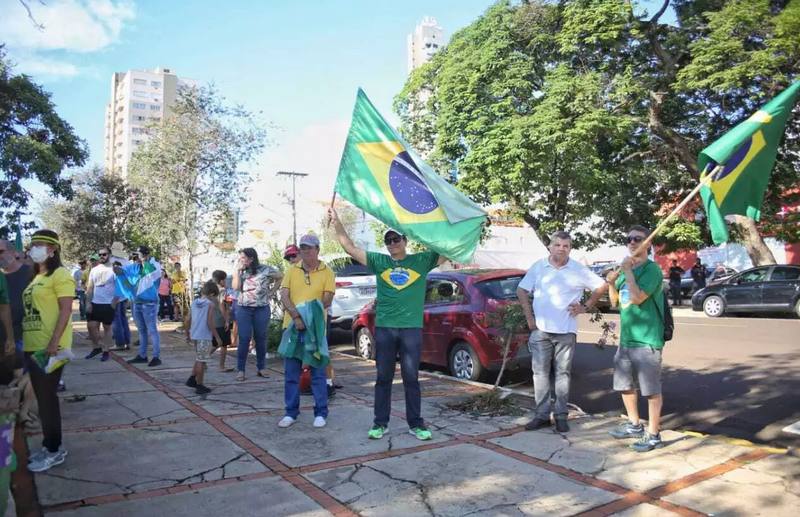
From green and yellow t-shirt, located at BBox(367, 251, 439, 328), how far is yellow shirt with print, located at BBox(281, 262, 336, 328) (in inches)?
28.0

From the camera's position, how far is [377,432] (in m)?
5.16

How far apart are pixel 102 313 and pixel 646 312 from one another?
8137 millimetres

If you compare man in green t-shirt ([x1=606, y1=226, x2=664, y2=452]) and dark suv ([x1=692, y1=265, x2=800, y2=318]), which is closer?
man in green t-shirt ([x1=606, y1=226, x2=664, y2=452])

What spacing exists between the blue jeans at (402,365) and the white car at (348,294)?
6897mm

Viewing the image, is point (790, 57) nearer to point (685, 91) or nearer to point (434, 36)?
point (685, 91)

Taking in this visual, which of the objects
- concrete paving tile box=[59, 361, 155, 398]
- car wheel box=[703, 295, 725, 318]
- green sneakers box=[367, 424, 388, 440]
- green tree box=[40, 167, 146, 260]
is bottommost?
→ green sneakers box=[367, 424, 388, 440]

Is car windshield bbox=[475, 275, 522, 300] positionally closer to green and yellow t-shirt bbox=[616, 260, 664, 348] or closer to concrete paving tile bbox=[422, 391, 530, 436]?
concrete paving tile bbox=[422, 391, 530, 436]

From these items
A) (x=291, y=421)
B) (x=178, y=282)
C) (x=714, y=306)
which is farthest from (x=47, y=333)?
(x=714, y=306)

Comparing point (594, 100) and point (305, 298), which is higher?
point (594, 100)

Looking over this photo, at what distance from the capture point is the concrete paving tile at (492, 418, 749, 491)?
14.0 feet

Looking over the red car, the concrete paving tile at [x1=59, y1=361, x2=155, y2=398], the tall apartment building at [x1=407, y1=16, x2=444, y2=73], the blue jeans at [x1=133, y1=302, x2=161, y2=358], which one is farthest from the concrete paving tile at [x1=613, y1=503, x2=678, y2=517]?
the tall apartment building at [x1=407, y1=16, x2=444, y2=73]

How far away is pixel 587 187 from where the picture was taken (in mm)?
19703

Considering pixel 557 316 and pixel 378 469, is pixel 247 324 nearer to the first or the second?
pixel 378 469

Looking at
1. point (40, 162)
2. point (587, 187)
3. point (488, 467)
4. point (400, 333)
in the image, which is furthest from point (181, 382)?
point (587, 187)
